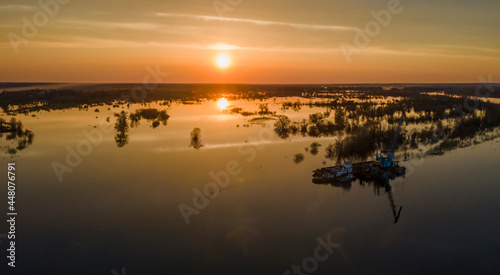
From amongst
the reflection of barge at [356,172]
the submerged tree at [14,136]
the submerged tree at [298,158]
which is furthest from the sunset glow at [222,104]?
the reflection of barge at [356,172]

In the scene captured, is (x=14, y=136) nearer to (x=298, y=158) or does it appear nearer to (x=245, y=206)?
(x=245, y=206)

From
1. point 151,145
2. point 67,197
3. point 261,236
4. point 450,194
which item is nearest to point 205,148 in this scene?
point 151,145

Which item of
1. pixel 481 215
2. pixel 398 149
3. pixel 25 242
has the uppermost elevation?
pixel 398 149

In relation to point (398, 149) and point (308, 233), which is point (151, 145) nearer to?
point (308, 233)

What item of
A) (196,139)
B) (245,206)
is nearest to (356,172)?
(245,206)

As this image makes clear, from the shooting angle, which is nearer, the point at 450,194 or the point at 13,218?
the point at 13,218

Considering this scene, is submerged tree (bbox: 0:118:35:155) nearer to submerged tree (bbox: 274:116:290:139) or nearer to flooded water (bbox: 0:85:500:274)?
flooded water (bbox: 0:85:500:274)
